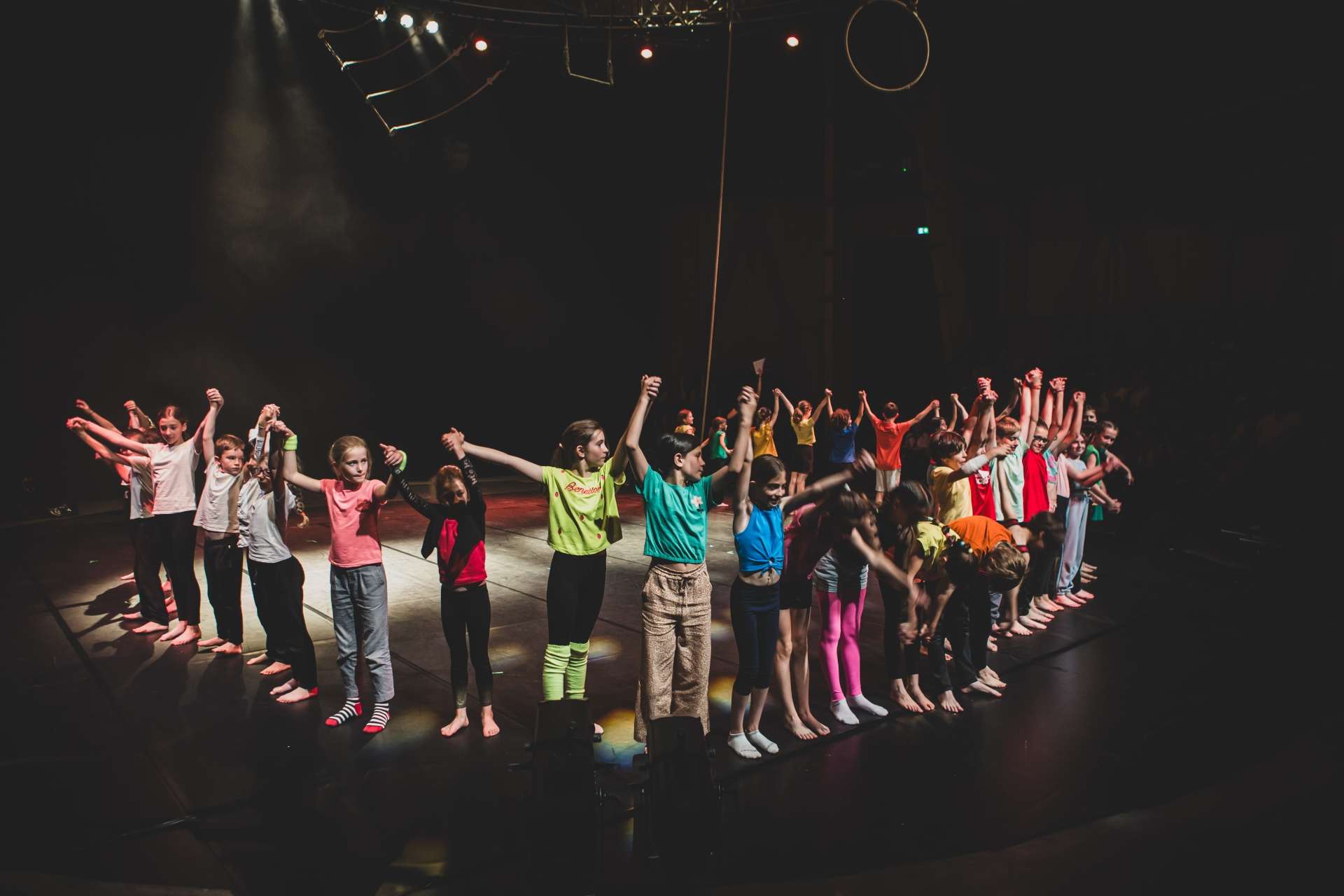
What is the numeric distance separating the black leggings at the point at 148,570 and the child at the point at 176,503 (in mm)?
84

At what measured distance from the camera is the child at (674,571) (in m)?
4.17

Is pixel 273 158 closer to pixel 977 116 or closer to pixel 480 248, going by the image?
pixel 480 248

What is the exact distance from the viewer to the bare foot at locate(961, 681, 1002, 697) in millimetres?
5438

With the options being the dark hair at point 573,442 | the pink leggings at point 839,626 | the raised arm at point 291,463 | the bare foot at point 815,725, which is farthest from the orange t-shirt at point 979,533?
the raised arm at point 291,463

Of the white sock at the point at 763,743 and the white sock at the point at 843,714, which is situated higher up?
the white sock at the point at 763,743

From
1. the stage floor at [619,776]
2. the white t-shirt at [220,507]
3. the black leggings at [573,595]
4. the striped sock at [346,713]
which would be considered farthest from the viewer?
the white t-shirt at [220,507]

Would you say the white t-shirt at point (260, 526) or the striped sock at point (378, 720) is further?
the white t-shirt at point (260, 526)

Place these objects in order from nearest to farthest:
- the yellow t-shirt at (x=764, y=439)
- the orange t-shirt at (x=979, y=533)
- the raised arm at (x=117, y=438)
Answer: the orange t-shirt at (x=979, y=533) → the raised arm at (x=117, y=438) → the yellow t-shirt at (x=764, y=439)

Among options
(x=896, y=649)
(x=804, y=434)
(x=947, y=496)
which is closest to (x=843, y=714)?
(x=896, y=649)

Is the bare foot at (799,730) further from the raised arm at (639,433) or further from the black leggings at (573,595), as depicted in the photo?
the raised arm at (639,433)

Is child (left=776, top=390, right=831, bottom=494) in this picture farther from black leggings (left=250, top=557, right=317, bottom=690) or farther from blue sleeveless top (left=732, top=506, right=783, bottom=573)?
black leggings (left=250, top=557, right=317, bottom=690)

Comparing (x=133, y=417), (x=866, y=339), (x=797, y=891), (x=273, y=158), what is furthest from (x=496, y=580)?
(x=866, y=339)

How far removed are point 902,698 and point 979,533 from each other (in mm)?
1159

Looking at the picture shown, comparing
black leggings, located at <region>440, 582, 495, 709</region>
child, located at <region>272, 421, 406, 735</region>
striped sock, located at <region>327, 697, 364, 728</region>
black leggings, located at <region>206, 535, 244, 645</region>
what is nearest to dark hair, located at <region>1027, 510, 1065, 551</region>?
black leggings, located at <region>440, 582, 495, 709</region>
